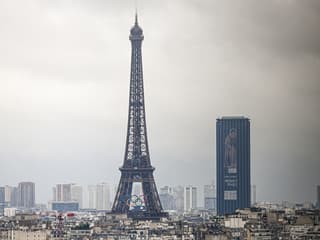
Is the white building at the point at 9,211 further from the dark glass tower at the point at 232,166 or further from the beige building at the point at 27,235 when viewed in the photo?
the beige building at the point at 27,235

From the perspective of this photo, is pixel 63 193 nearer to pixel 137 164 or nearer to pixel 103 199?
pixel 103 199

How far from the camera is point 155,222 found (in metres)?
69.2

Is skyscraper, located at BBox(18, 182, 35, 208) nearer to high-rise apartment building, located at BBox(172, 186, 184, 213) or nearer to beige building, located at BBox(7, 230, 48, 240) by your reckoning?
high-rise apartment building, located at BBox(172, 186, 184, 213)

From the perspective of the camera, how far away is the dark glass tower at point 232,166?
87.8m

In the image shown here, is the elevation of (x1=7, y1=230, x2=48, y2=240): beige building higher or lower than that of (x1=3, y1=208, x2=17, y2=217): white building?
lower

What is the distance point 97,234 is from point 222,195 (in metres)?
28.7

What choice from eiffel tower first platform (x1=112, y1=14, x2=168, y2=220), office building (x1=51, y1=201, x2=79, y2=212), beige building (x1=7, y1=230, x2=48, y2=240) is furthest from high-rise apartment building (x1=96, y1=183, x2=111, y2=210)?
beige building (x1=7, y1=230, x2=48, y2=240)

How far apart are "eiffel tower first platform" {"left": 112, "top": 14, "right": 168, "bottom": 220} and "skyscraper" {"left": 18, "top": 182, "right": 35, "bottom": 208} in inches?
1031

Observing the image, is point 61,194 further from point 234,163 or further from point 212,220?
point 212,220

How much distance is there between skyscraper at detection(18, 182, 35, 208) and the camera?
9879 centimetres

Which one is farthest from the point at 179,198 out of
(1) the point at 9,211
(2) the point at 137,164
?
(2) the point at 137,164

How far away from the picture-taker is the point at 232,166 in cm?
9162

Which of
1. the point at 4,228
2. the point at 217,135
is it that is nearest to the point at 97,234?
the point at 4,228

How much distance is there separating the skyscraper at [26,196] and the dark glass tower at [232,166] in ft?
40.9
